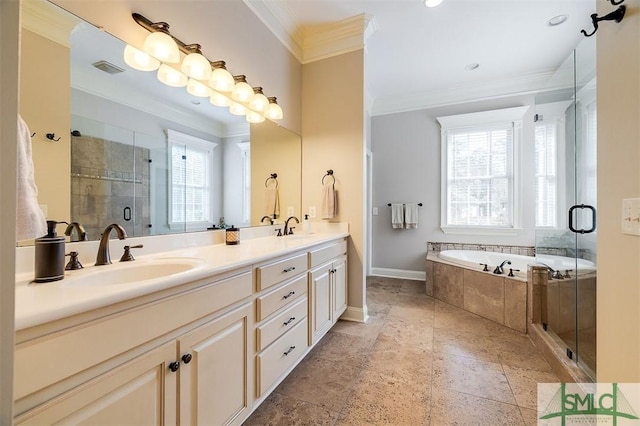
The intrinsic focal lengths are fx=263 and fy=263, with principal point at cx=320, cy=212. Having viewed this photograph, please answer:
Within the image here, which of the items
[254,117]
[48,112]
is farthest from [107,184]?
[254,117]

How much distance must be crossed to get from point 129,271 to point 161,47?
3.87 ft

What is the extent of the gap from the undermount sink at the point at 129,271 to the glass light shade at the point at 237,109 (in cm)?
125

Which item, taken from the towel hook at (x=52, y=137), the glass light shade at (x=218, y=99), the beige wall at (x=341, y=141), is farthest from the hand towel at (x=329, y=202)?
the towel hook at (x=52, y=137)

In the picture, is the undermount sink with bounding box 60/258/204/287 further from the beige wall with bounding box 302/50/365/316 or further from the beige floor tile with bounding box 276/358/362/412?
the beige wall with bounding box 302/50/365/316

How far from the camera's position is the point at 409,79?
3707 mm

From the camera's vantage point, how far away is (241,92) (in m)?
1.99

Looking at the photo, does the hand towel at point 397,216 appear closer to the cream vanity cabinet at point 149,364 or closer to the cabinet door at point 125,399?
the cream vanity cabinet at point 149,364

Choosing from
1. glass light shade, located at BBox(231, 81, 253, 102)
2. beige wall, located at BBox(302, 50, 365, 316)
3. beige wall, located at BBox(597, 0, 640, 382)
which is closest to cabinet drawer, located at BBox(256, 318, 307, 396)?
beige wall, located at BBox(302, 50, 365, 316)

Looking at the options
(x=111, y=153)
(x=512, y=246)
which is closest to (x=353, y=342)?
(x=111, y=153)

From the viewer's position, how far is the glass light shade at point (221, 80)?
1.78 m

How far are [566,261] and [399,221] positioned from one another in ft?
7.31

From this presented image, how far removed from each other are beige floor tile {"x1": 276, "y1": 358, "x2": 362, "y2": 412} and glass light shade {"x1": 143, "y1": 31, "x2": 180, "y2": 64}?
6.70 feet

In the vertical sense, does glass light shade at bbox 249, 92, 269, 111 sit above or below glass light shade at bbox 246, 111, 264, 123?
above

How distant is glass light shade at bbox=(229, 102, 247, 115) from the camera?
2.01 meters
